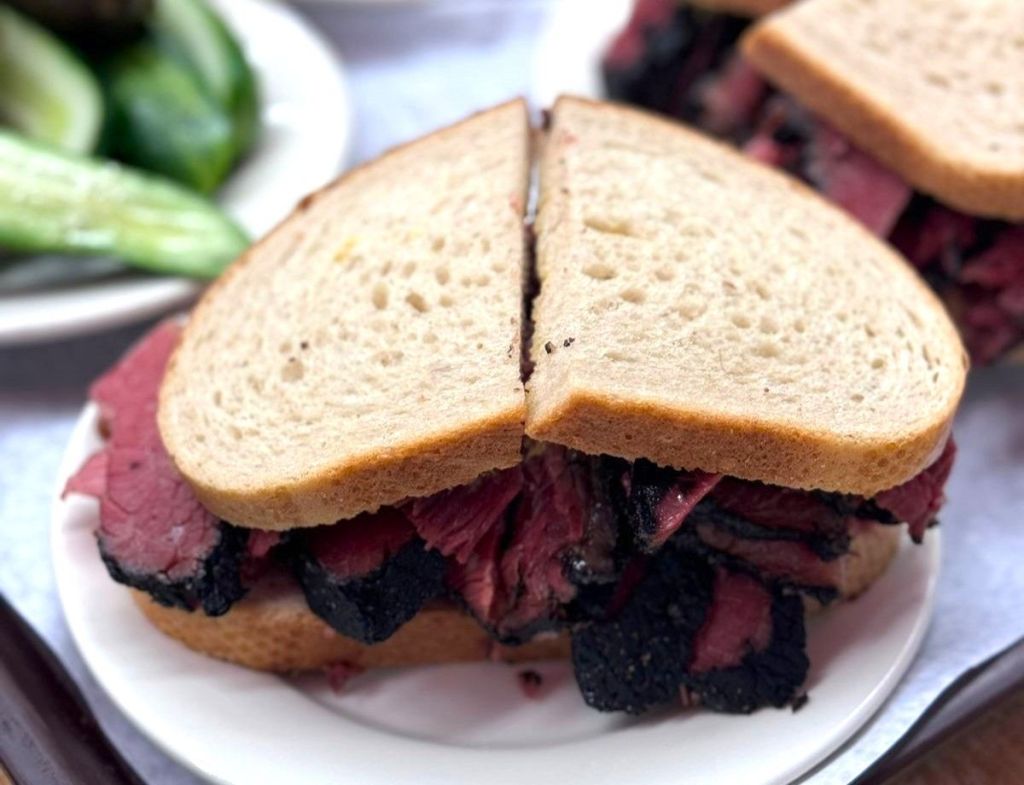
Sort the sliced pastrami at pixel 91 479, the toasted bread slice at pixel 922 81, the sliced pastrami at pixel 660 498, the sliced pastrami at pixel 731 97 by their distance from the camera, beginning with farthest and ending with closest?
the sliced pastrami at pixel 731 97
the toasted bread slice at pixel 922 81
the sliced pastrami at pixel 91 479
the sliced pastrami at pixel 660 498

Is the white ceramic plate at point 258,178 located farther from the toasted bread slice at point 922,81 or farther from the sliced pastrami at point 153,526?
the toasted bread slice at point 922,81

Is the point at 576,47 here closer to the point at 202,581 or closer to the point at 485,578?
the point at 485,578

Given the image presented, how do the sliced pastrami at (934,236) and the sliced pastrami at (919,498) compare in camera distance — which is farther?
the sliced pastrami at (934,236)

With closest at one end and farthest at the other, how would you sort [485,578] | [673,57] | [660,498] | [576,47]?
[660,498] < [485,578] < [673,57] < [576,47]

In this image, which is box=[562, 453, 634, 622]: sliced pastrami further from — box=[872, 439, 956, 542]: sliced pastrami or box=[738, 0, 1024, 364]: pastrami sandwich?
box=[738, 0, 1024, 364]: pastrami sandwich

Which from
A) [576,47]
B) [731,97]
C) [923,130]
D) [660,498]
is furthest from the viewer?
[576,47]

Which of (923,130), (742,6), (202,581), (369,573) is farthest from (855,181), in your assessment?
(202,581)

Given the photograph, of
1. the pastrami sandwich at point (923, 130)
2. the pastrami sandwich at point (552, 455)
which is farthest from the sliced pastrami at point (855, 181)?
the pastrami sandwich at point (552, 455)
